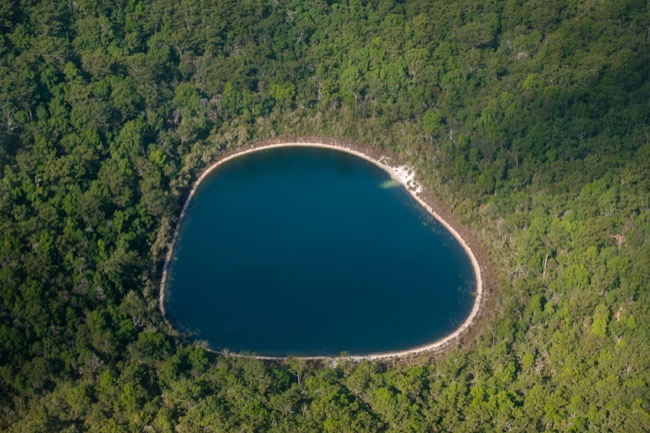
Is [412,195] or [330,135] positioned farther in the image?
[330,135]

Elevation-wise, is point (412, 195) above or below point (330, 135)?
below

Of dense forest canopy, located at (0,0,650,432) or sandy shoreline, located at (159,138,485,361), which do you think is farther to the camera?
sandy shoreline, located at (159,138,485,361)

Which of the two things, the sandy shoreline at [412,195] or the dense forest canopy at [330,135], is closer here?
the dense forest canopy at [330,135]
